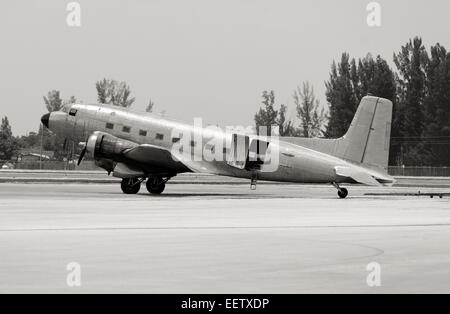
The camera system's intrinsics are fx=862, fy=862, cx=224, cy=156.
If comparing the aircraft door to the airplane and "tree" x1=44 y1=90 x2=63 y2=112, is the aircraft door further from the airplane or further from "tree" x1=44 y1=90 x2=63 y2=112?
"tree" x1=44 y1=90 x2=63 y2=112

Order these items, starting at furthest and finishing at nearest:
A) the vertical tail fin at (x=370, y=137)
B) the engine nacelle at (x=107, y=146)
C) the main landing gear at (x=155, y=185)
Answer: the main landing gear at (x=155, y=185), the engine nacelle at (x=107, y=146), the vertical tail fin at (x=370, y=137)

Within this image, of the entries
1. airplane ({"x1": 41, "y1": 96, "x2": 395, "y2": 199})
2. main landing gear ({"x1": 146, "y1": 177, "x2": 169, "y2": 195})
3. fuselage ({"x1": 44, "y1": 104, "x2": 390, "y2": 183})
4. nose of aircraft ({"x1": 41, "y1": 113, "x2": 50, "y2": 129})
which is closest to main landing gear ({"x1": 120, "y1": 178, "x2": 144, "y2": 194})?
airplane ({"x1": 41, "y1": 96, "x2": 395, "y2": 199})

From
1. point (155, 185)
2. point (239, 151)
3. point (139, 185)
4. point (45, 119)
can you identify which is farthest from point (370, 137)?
point (45, 119)

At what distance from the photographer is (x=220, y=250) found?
666 inches

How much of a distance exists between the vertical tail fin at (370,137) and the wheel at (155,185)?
9101 millimetres

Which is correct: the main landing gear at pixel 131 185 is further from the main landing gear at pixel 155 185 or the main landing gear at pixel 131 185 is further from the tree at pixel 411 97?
the tree at pixel 411 97

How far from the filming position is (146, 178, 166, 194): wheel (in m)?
43.7

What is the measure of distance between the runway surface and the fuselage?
11939 mm

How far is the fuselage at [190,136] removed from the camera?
1658 inches

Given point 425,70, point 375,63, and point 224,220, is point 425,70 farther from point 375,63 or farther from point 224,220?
point 224,220

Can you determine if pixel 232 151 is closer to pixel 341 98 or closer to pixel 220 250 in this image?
pixel 220 250

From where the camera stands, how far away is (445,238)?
65.8 feet

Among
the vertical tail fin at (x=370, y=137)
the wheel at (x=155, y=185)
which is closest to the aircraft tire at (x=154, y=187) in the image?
the wheel at (x=155, y=185)

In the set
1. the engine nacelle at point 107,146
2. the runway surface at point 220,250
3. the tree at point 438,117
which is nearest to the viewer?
the runway surface at point 220,250
